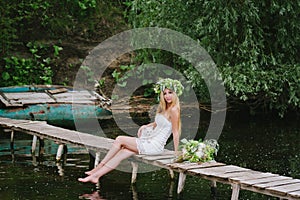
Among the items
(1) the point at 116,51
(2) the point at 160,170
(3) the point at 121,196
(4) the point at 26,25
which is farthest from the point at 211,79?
(4) the point at 26,25

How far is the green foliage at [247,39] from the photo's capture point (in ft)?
38.8

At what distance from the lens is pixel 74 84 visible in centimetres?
1747

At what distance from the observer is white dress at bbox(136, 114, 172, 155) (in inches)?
296

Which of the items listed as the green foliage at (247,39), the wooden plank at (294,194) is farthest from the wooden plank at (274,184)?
the green foliage at (247,39)

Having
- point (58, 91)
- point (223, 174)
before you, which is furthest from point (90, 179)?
point (58, 91)

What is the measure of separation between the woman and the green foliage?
4.29m

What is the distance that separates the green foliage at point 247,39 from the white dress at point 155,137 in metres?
4.27

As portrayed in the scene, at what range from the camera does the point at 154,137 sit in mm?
7617

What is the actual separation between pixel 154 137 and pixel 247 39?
16.7 feet

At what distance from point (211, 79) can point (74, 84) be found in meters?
6.22

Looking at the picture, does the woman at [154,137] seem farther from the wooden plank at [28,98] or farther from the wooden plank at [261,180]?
the wooden plank at [28,98]

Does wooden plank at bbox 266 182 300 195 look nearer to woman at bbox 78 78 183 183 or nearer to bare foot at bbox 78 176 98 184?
woman at bbox 78 78 183 183

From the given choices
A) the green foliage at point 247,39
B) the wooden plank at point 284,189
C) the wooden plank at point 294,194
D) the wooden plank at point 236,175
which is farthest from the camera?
the green foliage at point 247,39

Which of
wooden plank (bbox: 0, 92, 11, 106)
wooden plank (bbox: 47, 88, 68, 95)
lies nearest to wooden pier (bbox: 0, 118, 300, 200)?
wooden plank (bbox: 0, 92, 11, 106)
